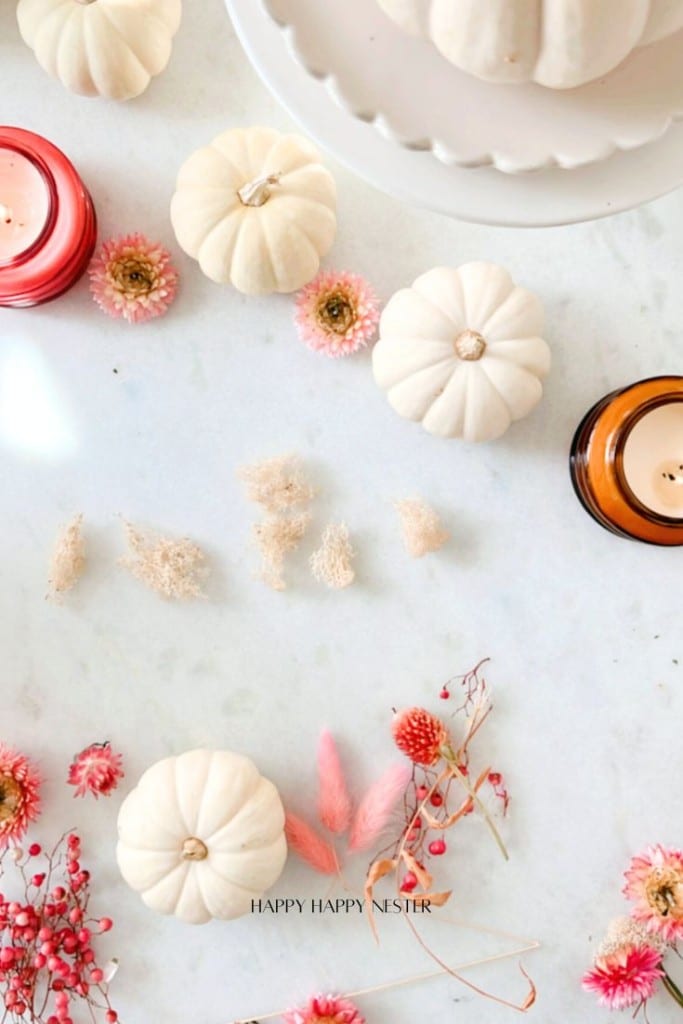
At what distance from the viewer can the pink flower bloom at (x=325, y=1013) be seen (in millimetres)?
1035

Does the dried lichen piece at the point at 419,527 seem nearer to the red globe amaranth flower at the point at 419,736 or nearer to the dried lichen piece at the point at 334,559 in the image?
the dried lichen piece at the point at 334,559

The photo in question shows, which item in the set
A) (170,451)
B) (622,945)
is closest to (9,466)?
(170,451)

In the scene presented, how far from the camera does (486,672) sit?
1.07m

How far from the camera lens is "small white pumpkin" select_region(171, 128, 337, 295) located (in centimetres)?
96

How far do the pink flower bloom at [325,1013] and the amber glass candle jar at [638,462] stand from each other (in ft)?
1.92

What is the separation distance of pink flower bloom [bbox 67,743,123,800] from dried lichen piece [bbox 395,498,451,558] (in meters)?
0.39

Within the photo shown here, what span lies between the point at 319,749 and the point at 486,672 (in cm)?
20

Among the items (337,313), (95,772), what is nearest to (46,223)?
(337,313)

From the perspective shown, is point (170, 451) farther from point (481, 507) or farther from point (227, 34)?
point (227, 34)

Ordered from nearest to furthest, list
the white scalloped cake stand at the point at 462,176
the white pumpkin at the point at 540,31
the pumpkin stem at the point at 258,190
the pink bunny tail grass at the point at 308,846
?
the white pumpkin at the point at 540,31, the white scalloped cake stand at the point at 462,176, the pumpkin stem at the point at 258,190, the pink bunny tail grass at the point at 308,846

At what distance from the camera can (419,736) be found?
3.38ft

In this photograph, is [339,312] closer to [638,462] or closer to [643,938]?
[638,462]

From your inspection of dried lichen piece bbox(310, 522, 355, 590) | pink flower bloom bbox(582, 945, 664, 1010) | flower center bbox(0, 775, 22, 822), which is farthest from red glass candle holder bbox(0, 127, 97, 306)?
pink flower bloom bbox(582, 945, 664, 1010)

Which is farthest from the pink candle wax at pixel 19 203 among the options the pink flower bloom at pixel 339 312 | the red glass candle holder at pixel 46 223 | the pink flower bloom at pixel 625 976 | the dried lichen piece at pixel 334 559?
the pink flower bloom at pixel 625 976
